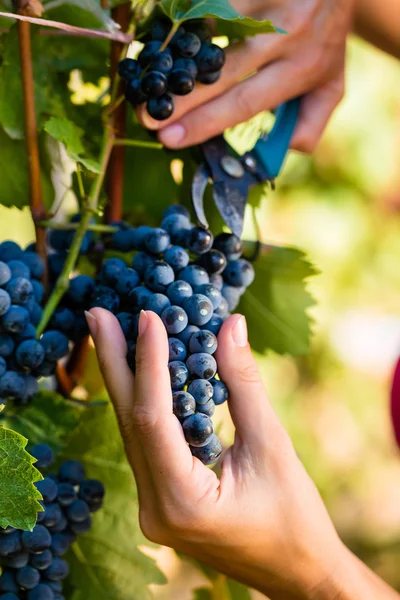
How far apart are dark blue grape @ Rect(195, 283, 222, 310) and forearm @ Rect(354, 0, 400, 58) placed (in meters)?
0.67

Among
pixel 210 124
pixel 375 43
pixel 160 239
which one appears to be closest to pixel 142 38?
pixel 210 124

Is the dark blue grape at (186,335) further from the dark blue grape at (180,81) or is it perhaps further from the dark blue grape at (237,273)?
the dark blue grape at (180,81)

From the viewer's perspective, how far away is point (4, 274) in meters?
0.63

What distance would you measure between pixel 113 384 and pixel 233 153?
0.97ft

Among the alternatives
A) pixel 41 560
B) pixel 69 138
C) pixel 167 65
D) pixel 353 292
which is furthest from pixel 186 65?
pixel 353 292

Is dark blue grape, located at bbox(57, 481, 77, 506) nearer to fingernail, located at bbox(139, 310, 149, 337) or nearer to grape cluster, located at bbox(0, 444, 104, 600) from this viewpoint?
grape cluster, located at bbox(0, 444, 104, 600)

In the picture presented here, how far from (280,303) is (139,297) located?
26cm

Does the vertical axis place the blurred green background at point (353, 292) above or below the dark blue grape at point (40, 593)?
below

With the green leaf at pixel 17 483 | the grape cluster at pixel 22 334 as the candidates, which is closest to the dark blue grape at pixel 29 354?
the grape cluster at pixel 22 334

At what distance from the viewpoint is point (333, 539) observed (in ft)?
2.33

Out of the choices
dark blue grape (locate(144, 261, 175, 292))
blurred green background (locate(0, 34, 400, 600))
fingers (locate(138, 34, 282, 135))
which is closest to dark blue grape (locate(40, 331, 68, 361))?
dark blue grape (locate(144, 261, 175, 292))

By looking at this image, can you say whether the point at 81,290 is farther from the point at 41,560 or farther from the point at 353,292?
the point at 353,292

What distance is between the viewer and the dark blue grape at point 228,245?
69cm

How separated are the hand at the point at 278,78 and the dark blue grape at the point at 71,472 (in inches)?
12.4
